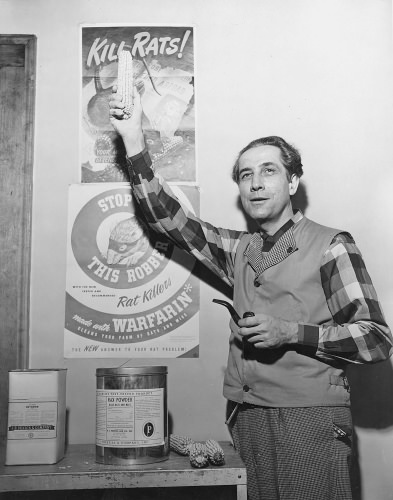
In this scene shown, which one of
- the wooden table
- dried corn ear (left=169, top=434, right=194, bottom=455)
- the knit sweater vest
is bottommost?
the wooden table

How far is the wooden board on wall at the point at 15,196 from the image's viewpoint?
1.80m

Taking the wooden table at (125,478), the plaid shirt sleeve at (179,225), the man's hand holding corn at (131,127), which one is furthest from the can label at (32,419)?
the man's hand holding corn at (131,127)

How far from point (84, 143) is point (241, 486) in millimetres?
1194

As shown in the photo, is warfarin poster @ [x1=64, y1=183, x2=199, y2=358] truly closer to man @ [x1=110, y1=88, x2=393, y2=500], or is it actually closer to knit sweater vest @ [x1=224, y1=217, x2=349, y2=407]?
man @ [x1=110, y1=88, x2=393, y2=500]

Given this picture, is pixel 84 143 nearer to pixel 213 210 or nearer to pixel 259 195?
pixel 213 210

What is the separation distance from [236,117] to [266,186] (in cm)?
42

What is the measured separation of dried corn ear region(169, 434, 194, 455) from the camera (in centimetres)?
149

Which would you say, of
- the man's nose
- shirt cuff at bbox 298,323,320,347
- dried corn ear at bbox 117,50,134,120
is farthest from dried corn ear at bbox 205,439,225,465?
dried corn ear at bbox 117,50,134,120

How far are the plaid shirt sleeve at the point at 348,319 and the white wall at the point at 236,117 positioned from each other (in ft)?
1.28

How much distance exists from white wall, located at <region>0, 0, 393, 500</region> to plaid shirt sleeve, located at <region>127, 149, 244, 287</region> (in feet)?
0.42

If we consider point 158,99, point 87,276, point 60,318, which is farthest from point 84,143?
point 60,318

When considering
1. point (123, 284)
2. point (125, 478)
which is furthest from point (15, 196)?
point (125, 478)

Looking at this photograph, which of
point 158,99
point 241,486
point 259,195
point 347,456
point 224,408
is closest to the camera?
point 241,486

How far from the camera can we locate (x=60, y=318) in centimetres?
182
